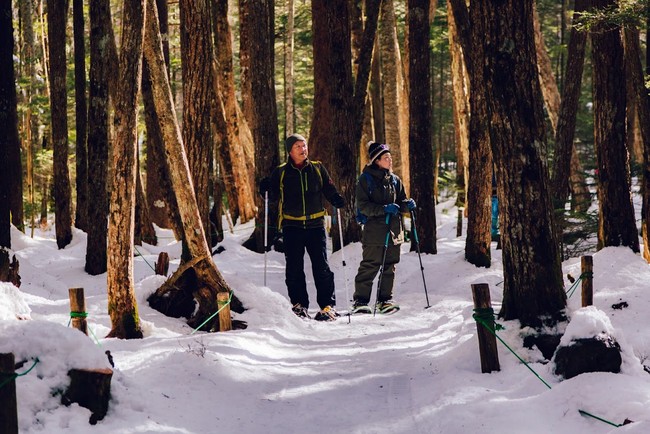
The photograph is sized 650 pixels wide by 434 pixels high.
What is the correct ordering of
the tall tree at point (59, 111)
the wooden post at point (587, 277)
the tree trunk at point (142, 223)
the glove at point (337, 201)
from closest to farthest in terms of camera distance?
the wooden post at point (587, 277) < the glove at point (337, 201) < the tall tree at point (59, 111) < the tree trunk at point (142, 223)

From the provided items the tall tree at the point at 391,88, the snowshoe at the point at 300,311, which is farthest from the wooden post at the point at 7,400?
the tall tree at the point at 391,88

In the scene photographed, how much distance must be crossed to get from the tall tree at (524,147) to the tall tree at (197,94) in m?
4.74

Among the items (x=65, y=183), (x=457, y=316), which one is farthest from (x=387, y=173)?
(x=65, y=183)

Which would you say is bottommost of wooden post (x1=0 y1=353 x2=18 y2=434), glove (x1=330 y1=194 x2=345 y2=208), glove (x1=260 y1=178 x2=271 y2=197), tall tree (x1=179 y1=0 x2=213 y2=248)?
wooden post (x1=0 y1=353 x2=18 y2=434)

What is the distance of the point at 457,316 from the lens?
9.25 meters

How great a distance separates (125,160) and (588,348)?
4654 mm

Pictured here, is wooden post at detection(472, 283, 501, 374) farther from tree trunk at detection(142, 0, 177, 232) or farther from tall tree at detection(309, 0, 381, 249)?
tall tree at detection(309, 0, 381, 249)

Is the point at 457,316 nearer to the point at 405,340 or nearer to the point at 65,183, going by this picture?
the point at 405,340

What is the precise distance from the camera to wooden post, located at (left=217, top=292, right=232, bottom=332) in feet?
25.3

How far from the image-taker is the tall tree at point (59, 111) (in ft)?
50.4

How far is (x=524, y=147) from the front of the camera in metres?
6.64

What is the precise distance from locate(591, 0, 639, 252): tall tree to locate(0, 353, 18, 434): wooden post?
825 cm

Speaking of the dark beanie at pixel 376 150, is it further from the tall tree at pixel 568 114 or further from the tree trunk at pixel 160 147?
the tall tree at pixel 568 114

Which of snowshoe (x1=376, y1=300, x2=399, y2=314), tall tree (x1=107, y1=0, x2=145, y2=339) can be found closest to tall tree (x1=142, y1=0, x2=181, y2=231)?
tall tree (x1=107, y1=0, x2=145, y2=339)
